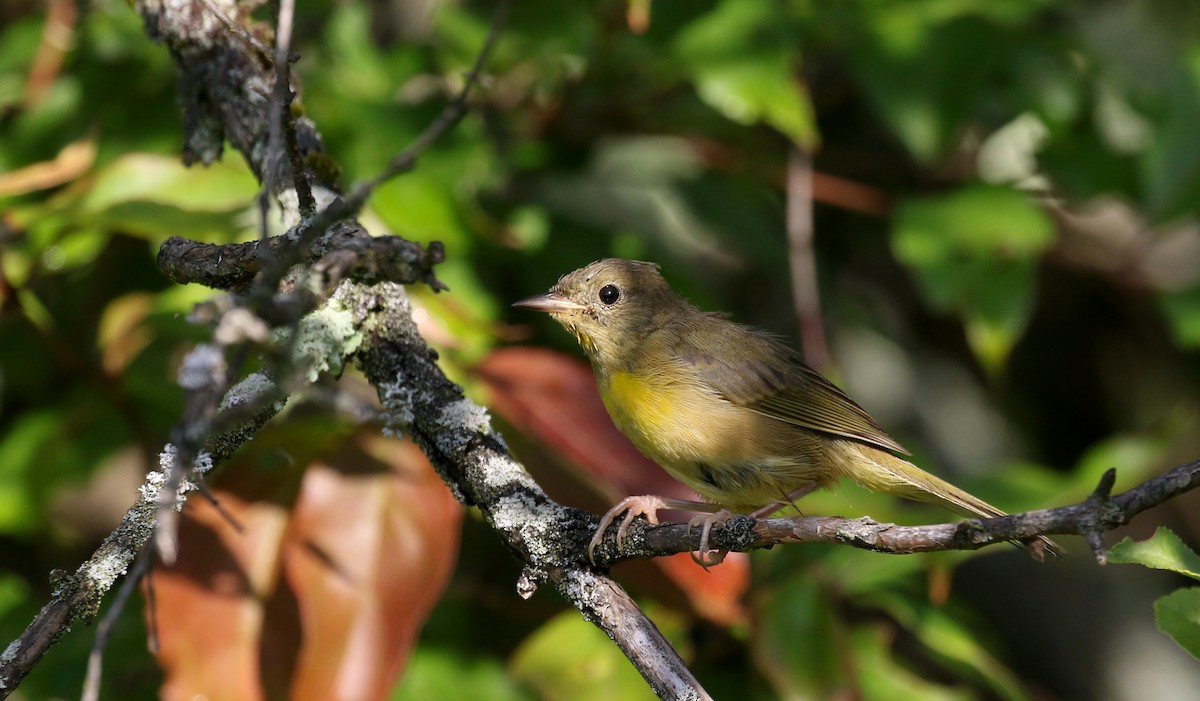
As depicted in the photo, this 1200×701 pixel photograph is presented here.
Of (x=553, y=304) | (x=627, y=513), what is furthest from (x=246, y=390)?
(x=553, y=304)

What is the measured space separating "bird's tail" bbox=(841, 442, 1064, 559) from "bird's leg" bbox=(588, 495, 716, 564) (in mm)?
446

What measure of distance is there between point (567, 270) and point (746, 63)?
0.98 m

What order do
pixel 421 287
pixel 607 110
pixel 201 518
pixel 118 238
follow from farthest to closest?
pixel 607 110 < pixel 118 238 < pixel 421 287 < pixel 201 518

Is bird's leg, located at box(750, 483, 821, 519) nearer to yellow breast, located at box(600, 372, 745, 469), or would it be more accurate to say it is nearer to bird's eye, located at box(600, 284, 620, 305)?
yellow breast, located at box(600, 372, 745, 469)

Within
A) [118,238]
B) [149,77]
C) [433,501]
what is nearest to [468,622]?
[433,501]

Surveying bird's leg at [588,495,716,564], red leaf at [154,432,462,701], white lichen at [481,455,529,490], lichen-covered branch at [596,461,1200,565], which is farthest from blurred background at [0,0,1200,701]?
lichen-covered branch at [596,461,1200,565]

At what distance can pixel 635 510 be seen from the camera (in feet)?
7.65

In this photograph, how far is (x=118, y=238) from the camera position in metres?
3.62

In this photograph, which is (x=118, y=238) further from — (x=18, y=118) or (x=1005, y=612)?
(x=1005, y=612)

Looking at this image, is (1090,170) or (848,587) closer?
(848,587)

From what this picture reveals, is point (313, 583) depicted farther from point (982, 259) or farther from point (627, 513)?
point (982, 259)

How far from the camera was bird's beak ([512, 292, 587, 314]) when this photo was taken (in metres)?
3.17

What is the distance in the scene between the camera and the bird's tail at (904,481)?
2.78m

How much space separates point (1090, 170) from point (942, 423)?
175cm
